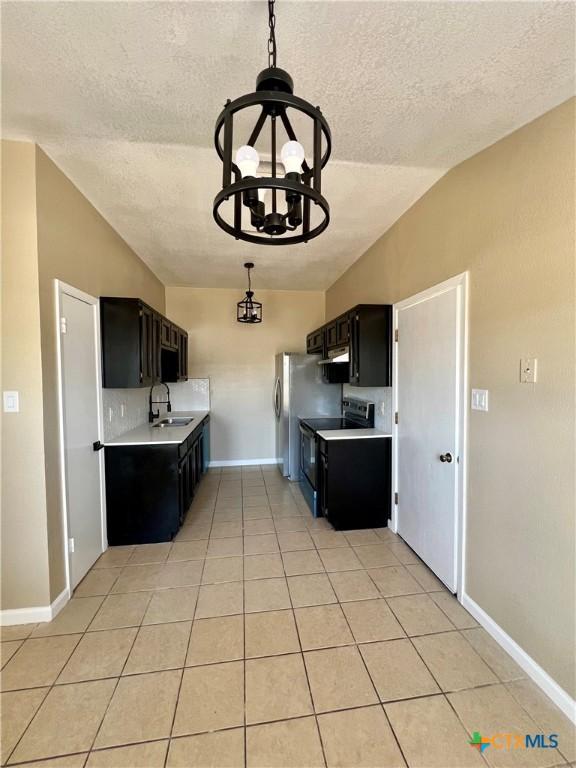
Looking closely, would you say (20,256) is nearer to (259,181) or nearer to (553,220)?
(259,181)

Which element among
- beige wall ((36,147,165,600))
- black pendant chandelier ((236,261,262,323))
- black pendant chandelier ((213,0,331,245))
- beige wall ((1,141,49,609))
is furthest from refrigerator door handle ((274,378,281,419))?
black pendant chandelier ((213,0,331,245))

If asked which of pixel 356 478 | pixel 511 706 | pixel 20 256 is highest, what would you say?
pixel 20 256

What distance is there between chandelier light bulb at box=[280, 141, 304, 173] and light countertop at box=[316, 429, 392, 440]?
7.89 feet

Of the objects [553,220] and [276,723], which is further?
[553,220]

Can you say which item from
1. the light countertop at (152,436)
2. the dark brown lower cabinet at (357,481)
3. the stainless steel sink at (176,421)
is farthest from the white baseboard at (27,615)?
the stainless steel sink at (176,421)

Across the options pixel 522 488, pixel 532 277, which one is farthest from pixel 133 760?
pixel 532 277

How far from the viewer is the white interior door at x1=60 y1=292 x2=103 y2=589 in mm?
2191

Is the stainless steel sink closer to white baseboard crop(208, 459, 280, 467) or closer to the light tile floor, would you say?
white baseboard crop(208, 459, 280, 467)

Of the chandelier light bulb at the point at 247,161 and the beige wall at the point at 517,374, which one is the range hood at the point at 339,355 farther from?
the chandelier light bulb at the point at 247,161

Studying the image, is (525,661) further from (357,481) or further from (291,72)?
(291,72)

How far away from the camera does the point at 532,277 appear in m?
1.60

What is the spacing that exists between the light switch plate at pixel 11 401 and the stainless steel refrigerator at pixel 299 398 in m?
3.07

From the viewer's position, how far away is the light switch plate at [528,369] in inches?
62.5

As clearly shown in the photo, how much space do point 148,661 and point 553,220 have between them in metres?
2.95
